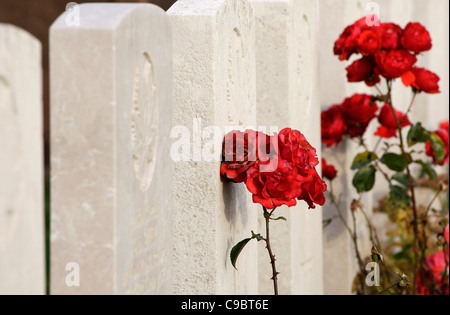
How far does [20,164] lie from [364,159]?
7.29 ft

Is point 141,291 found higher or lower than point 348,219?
lower

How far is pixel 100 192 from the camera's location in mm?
1266

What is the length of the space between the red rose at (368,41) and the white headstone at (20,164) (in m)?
1.86

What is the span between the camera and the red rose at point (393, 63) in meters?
2.84

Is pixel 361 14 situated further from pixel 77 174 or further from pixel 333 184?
pixel 77 174

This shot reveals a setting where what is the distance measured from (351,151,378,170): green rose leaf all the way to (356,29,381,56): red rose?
18.8 inches

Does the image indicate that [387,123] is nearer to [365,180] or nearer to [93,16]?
[365,180]

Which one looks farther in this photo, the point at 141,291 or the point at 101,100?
the point at 141,291

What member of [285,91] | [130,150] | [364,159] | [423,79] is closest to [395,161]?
[364,159]

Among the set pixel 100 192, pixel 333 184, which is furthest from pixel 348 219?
pixel 100 192

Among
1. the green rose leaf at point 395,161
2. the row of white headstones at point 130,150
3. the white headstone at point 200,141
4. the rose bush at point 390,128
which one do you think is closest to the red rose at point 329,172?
the rose bush at point 390,128

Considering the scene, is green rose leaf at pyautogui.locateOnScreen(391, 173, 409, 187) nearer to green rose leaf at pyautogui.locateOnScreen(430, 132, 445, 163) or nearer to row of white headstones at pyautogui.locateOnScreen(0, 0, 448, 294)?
green rose leaf at pyautogui.locateOnScreen(430, 132, 445, 163)

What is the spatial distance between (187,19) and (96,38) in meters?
0.59

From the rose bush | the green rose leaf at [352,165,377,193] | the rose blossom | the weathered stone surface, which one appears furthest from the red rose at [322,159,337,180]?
the rose blossom
